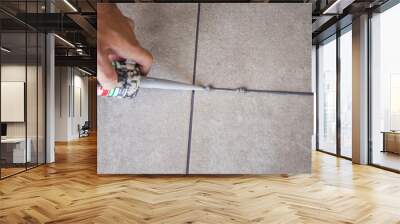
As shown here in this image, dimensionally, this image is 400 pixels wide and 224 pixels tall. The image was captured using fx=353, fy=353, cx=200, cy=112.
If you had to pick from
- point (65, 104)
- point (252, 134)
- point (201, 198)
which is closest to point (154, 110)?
point (252, 134)

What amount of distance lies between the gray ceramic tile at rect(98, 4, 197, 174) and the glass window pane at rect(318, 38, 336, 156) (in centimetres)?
502

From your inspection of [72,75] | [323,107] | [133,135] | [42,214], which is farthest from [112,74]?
[72,75]

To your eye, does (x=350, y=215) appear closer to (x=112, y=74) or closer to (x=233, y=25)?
(x=233, y=25)

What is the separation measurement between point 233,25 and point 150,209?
3442mm

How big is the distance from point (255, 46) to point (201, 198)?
2.81m

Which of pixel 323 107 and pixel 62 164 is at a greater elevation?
pixel 323 107

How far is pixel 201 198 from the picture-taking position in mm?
4574

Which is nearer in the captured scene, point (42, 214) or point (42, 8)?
point (42, 214)

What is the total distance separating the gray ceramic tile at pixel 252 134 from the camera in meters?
6.01

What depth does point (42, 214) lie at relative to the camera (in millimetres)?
3855

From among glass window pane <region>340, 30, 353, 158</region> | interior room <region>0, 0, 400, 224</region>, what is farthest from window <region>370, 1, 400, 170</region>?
glass window pane <region>340, 30, 353, 158</region>

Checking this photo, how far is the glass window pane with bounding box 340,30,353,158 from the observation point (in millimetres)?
8297

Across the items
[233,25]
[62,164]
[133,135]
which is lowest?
[62,164]

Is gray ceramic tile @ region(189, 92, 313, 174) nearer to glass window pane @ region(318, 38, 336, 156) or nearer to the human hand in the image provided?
the human hand
